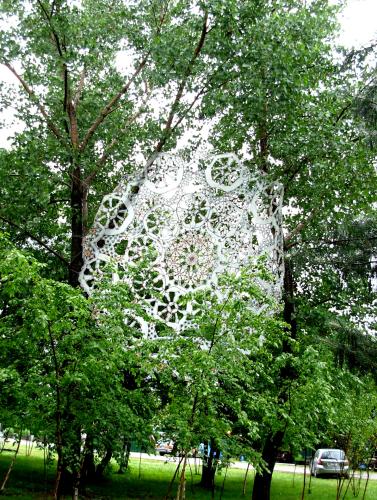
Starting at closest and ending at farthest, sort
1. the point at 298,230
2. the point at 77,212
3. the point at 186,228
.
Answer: the point at 186,228
the point at 77,212
the point at 298,230

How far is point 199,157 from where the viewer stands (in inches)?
381

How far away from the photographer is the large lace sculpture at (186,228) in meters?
8.55

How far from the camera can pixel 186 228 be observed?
347 inches

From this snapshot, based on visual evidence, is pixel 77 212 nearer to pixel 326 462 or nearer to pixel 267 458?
pixel 267 458

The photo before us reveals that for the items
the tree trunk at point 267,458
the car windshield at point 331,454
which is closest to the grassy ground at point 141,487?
the tree trunk at point 267,458

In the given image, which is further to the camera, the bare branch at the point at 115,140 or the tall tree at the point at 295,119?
the bare branch at the point at 115,140

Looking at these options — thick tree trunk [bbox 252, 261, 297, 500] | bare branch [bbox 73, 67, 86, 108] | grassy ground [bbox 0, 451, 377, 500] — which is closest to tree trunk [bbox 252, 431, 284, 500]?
thick tree trunk [bbox 252, 261, 297, 500]

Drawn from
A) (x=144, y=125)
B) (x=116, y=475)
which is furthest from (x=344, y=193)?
(x=116, y=475)

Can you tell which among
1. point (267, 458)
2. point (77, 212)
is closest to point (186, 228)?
point (77, 212)

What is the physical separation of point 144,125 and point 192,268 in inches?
196

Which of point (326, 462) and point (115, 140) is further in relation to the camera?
point (326, 462)

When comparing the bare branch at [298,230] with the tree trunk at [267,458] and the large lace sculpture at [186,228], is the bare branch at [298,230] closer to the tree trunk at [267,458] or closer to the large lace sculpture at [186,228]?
the large lace sculpture at [186,228]

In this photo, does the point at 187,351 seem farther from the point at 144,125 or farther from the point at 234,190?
the point at 144,125

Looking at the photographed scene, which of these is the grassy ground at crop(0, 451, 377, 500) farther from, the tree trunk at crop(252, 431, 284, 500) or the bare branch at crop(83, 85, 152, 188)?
the bare branch at crop(83, 85, 152, 188)
